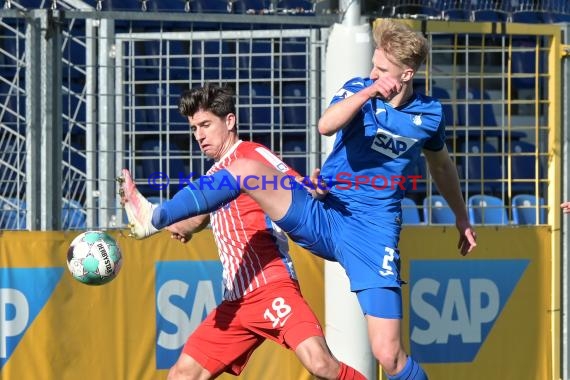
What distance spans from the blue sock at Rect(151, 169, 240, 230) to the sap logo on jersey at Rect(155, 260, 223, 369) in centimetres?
185

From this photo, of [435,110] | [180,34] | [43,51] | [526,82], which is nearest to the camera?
[435,110]

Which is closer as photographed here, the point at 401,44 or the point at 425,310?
the point at 401,44

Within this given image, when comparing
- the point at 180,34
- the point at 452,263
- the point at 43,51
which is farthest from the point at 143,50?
the point at 452,263

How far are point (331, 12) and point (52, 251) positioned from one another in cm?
233

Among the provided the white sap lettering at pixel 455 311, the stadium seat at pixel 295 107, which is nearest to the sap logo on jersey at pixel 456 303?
the white sap lettering at pixel 455 311

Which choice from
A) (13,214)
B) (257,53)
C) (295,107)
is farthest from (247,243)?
(295,107)

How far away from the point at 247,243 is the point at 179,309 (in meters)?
1.40

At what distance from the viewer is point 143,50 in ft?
22.5

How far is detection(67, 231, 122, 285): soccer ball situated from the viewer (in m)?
5.18

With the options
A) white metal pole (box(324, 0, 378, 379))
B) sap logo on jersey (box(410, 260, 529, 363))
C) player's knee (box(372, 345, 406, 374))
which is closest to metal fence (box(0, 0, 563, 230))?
white metal pole (box(324, 0, 378, 379))

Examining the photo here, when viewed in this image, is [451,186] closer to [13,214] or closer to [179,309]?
[179,309]

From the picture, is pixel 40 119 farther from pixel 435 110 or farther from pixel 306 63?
pixel 435 110

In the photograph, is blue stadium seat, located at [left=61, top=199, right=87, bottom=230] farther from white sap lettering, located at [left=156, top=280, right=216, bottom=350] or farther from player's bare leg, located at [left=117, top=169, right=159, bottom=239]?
player's bare leg, located at [left=117, top=169, right=159, bottom=239]

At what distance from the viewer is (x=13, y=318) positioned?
6277 millimetres
